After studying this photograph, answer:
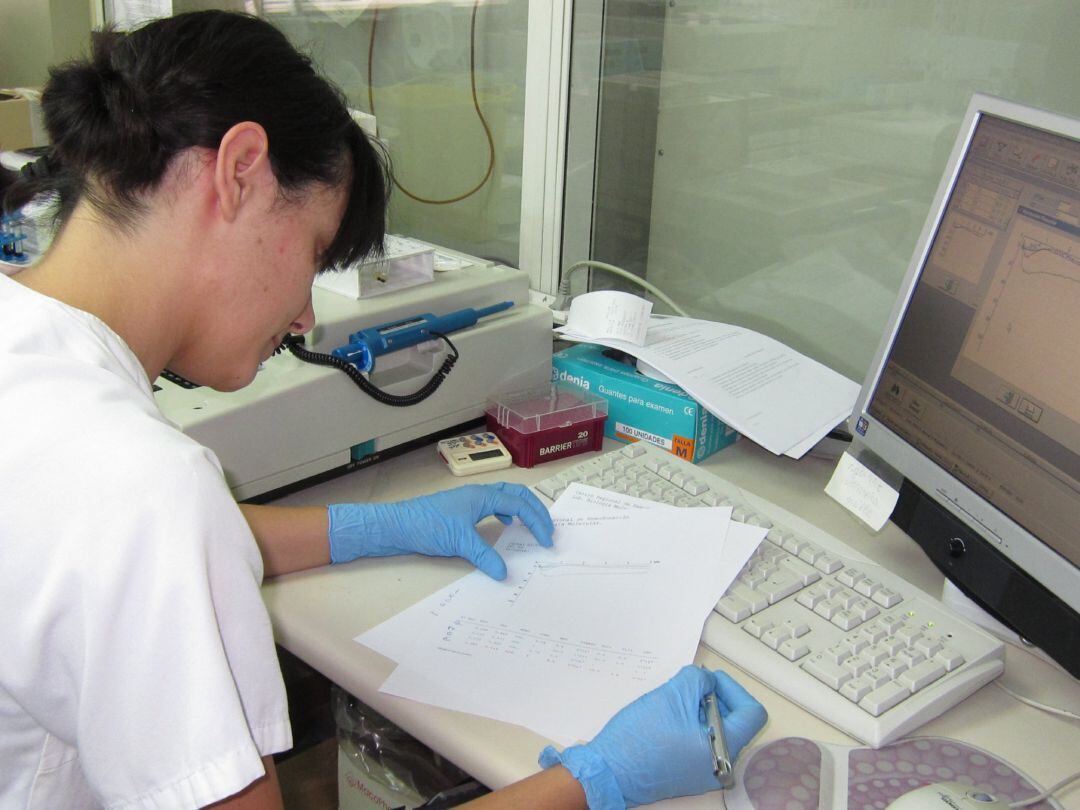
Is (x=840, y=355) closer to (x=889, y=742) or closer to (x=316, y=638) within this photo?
(x=889, y=742)

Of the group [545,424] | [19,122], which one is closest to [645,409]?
[545,424]

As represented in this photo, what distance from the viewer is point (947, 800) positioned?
0.65m

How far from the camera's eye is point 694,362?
1.24m

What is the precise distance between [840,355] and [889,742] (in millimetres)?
760

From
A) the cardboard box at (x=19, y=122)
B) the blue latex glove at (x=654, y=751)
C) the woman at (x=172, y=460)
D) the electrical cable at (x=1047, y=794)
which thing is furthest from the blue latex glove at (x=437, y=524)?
the cardboard box at (x=19, y=122)

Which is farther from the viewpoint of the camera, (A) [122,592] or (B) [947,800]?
(B) [947,800]

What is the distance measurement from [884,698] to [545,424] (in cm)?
53

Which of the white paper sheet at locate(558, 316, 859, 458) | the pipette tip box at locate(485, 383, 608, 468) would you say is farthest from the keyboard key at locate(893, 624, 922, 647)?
the pipette tip box at locate(485, 383, 608, 468)

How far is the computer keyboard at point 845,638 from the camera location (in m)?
0.78

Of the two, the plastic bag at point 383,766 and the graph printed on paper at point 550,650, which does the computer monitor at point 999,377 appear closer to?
the graph printed on paper at point 550,650

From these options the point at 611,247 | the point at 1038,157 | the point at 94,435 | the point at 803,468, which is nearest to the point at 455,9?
the point at 611,247

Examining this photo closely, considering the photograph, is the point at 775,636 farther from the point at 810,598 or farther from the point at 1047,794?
the point at 1047,794

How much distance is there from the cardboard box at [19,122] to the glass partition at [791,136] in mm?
1101

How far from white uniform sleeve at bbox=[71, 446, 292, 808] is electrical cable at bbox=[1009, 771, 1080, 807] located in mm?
519
